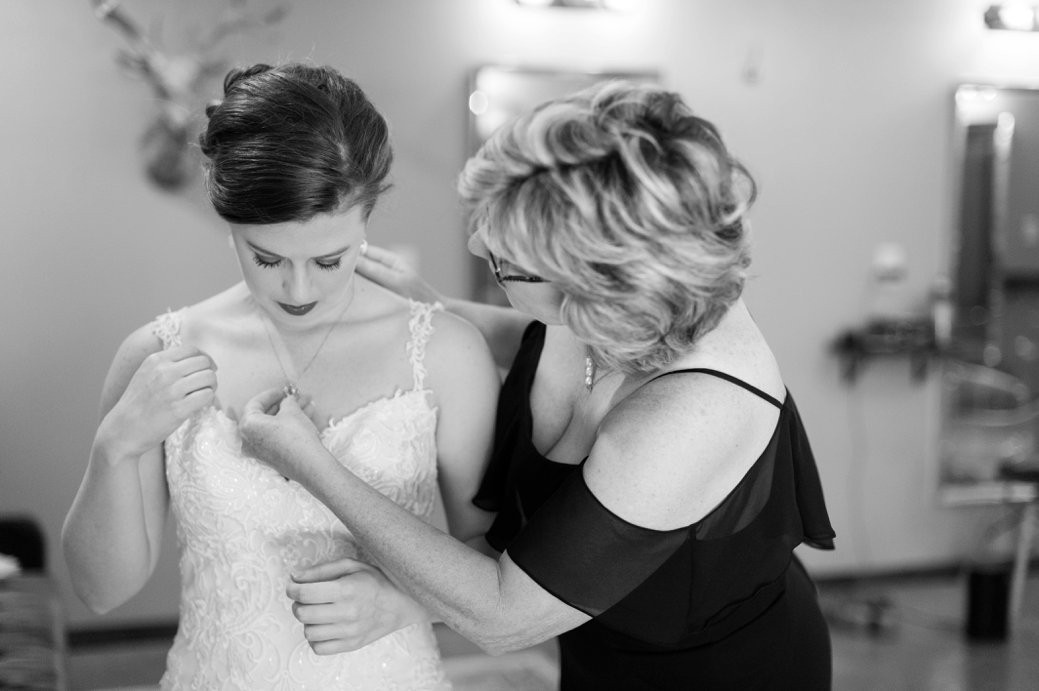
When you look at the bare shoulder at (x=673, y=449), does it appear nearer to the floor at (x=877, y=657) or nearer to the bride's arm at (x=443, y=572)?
the bride's arm at (x=443, y=572)

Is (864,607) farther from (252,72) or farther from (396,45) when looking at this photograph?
(252,72)

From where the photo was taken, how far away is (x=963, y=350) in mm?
4953

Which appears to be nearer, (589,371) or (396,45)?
(589,371)

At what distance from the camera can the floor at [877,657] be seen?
12.6ft

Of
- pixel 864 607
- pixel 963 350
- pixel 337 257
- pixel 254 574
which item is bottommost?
pixel 864 607

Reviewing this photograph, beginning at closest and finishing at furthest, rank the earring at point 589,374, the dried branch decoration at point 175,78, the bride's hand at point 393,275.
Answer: the earring at point 589,374
the bride's hand at point 393,275
the dried branch decoration at point 175,78

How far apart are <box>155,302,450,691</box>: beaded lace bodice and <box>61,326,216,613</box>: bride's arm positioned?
0.19ft

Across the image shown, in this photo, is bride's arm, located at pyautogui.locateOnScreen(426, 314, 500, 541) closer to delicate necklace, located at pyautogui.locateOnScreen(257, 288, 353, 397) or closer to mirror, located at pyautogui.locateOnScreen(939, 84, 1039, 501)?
delicate necklace, located at pyautogui.locateOnScreen(257, 288, 353, 397)

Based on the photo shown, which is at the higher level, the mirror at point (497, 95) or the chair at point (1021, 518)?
the mirror at point (497, 95)

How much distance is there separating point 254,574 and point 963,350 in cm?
420

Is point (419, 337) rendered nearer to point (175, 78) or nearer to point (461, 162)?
point (175, 78)

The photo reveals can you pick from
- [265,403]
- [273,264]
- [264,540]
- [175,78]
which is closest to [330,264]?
[273,264]

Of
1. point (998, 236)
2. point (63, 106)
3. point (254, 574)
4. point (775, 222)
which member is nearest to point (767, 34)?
point (775, 222)

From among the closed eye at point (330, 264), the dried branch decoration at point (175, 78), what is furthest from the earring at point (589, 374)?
the dried branch decoration at point (175, 78)
